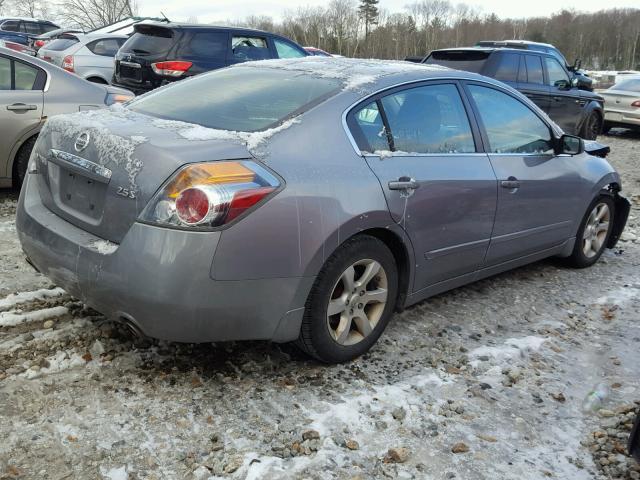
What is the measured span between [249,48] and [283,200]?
747cm

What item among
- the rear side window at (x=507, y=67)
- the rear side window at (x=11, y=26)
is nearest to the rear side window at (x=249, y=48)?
the rear side window at (x=507, y=67)

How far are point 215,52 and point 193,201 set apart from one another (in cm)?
713

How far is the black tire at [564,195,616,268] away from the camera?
4.91 meters

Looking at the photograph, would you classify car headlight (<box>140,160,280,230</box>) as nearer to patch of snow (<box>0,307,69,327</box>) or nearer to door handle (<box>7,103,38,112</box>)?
patch of snow (<box>0,307,69,327</box>)

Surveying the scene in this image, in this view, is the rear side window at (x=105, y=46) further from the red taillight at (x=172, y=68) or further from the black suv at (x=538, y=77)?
the black suv at (x=538, y=77)

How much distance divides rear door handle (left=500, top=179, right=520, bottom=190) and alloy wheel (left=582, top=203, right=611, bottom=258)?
134cm

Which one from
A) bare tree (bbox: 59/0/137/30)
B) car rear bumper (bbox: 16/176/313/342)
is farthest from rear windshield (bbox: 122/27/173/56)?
bare tree (bbox: 59/0/137/30)

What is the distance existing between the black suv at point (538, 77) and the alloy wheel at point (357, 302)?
23.6 ft

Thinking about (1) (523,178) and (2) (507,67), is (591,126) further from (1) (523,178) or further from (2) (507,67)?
(1) (523,178)

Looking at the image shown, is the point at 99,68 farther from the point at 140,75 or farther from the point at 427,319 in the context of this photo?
the point at 427,319

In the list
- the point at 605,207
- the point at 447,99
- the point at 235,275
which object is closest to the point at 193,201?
the point at 235,275

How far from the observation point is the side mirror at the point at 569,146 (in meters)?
4.46

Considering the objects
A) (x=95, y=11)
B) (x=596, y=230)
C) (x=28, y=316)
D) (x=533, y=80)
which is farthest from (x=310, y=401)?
(x=95, y=11)

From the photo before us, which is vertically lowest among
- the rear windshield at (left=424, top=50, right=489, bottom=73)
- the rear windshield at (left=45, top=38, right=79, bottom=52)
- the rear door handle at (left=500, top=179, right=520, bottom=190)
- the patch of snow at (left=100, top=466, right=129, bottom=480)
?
the patch of snow at (left=100, top=466, right=129, bottom=480)
